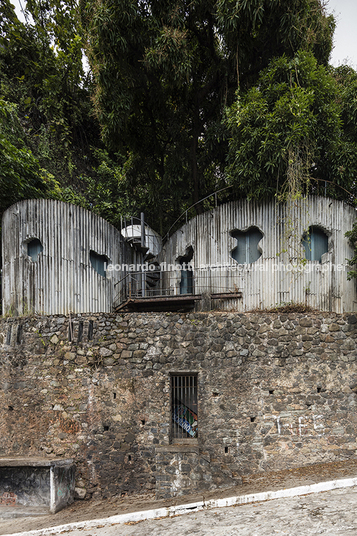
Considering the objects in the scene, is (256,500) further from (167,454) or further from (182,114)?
(182,114)

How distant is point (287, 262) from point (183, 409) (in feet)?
16.0

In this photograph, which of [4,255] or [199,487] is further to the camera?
[4,255]

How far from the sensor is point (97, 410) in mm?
8055

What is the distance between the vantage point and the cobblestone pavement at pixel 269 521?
4.66 metres

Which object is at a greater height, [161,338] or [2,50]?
[2,50]

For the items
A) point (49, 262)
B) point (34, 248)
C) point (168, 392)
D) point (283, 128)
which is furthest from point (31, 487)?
point (283, 128)

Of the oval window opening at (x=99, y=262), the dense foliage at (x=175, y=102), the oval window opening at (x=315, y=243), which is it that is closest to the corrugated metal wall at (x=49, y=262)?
the oval window opening at (x=99, y=262)

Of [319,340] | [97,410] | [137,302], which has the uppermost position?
[137,302]

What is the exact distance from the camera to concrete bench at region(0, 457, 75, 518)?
7.19 m

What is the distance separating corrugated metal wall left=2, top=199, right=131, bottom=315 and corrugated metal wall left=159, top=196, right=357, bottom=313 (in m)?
3.57

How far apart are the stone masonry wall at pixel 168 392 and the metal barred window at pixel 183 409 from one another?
328 millimetres

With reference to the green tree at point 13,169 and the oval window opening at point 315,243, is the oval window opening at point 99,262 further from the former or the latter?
the oval window opening at point 315,243

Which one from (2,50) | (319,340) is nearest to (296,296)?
(319,340)

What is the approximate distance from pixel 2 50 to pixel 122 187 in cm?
829
